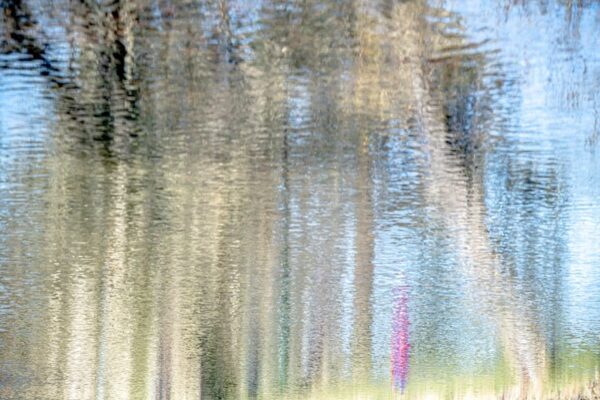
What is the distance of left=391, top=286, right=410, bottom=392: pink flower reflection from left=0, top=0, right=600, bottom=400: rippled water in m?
0.03

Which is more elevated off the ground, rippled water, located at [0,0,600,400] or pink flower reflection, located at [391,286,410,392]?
rippled water, located at [0,0,600,400]

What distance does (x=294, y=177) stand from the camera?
2516 mm

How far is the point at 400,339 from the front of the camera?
4.44 m

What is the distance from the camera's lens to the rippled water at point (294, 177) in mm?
1883

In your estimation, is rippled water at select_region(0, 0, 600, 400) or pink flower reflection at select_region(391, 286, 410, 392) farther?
pink flower reflection at select_region(391, 286, 410, 392)

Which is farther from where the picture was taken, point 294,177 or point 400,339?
point 400,339

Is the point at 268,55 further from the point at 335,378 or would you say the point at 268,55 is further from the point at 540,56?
the point at 335,378

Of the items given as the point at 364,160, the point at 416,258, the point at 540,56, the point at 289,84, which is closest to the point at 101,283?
the point at 416,258

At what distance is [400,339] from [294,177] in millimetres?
2109

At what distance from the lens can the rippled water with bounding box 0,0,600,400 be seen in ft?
6.18

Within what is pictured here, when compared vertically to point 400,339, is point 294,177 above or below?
above

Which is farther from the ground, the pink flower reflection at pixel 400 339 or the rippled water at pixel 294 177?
the rippled water at pixel 294 177

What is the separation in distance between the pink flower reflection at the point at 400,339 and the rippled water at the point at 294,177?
0.09 ft

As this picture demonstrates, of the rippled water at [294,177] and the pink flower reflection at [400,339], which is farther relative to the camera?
the pink flower reflection at [400,339]
